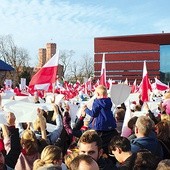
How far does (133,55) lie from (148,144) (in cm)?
8859

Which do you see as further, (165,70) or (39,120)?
(165,70)

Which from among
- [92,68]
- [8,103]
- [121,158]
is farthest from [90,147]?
[92,68]

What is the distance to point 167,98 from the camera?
823 centimetres

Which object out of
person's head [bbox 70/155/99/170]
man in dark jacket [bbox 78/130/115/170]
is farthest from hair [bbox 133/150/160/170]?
person's head [bbox 70/155/99/170]

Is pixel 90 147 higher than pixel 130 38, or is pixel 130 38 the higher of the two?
pixel 130 38

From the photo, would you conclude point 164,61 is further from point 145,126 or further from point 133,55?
point 145,126

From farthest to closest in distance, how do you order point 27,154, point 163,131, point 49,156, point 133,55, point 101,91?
point 133,55, point 101,91, point 163,131, point 27,154, point 49,156

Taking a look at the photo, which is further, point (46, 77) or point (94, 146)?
point (46, 77)

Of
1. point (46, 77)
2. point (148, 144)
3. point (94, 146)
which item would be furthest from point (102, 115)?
point (46, 77)

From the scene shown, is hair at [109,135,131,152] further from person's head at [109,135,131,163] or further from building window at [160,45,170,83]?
building window at [160,45,170,83]

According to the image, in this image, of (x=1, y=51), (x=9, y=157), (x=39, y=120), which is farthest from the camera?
(x=1, y=51)

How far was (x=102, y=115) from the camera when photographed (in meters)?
5.96

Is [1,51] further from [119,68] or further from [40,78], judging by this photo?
[40,78]

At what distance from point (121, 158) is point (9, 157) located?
1.46 meters
